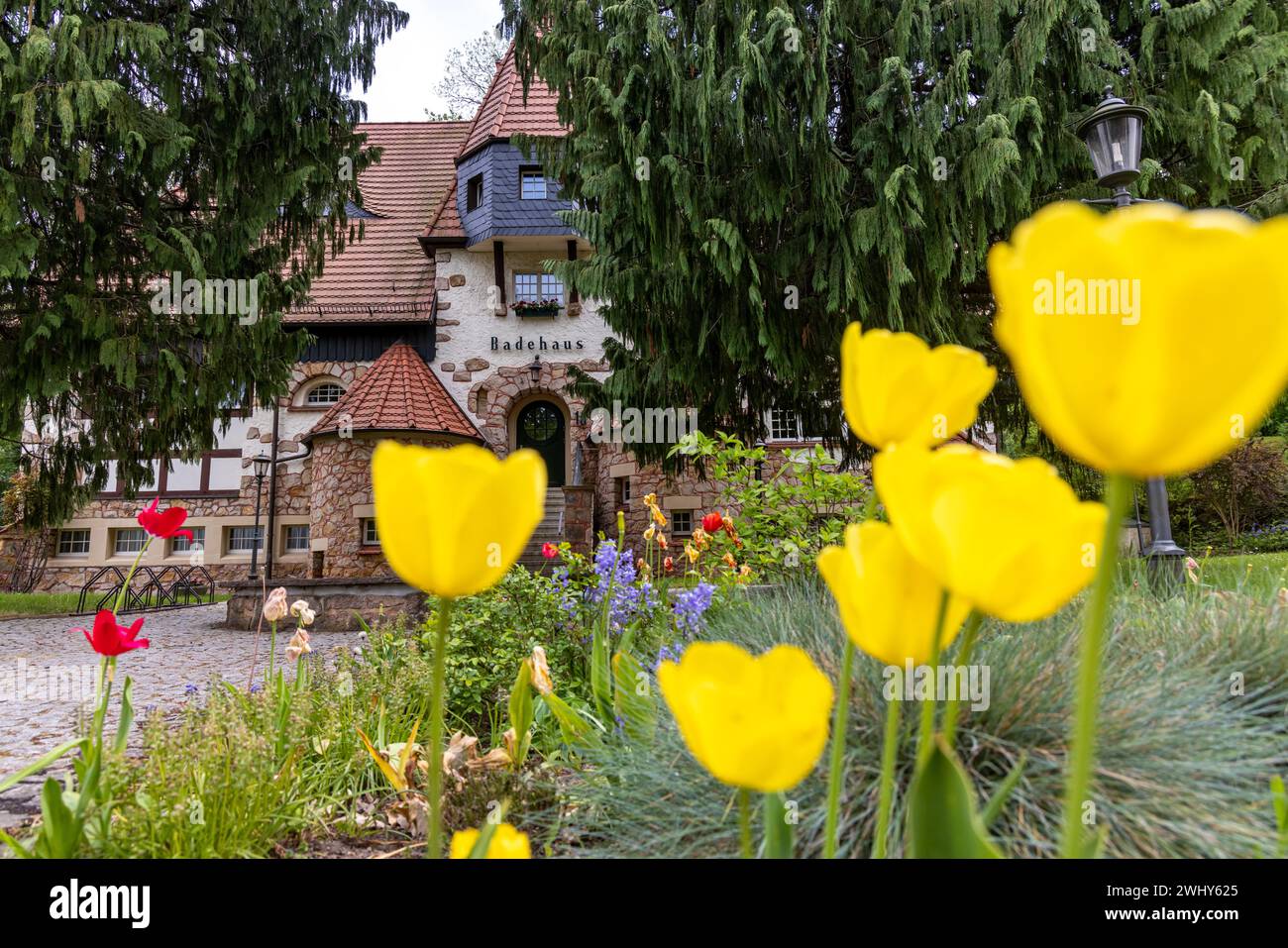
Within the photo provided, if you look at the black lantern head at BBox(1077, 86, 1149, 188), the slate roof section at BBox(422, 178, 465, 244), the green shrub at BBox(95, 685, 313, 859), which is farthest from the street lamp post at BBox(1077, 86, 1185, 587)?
the slate roof section at BBox(422, 178, 465, 244)

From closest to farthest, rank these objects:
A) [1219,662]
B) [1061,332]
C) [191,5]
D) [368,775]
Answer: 1. [1061,332]
2. [1219,662]
3. [368,775]
4. [191,5]

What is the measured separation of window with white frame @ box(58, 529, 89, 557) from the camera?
15531 millimetres

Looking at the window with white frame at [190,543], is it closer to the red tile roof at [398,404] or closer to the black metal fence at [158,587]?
the black metal fence at [158,587]

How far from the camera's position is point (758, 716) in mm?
540

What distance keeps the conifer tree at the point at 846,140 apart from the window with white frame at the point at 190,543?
484 inches

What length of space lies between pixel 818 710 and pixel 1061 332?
299 mm

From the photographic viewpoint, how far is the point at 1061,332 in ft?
1.15

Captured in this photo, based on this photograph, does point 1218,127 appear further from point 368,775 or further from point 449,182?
point 449,182

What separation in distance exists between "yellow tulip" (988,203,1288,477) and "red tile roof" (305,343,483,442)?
12526mm

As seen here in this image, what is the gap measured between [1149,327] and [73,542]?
768 inches

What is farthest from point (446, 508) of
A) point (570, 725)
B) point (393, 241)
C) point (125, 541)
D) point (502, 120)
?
point (125, 541)

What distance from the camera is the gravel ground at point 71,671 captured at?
11.1 ft

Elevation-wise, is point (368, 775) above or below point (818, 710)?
below

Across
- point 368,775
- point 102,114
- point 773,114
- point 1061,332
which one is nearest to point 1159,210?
point 1061,332
